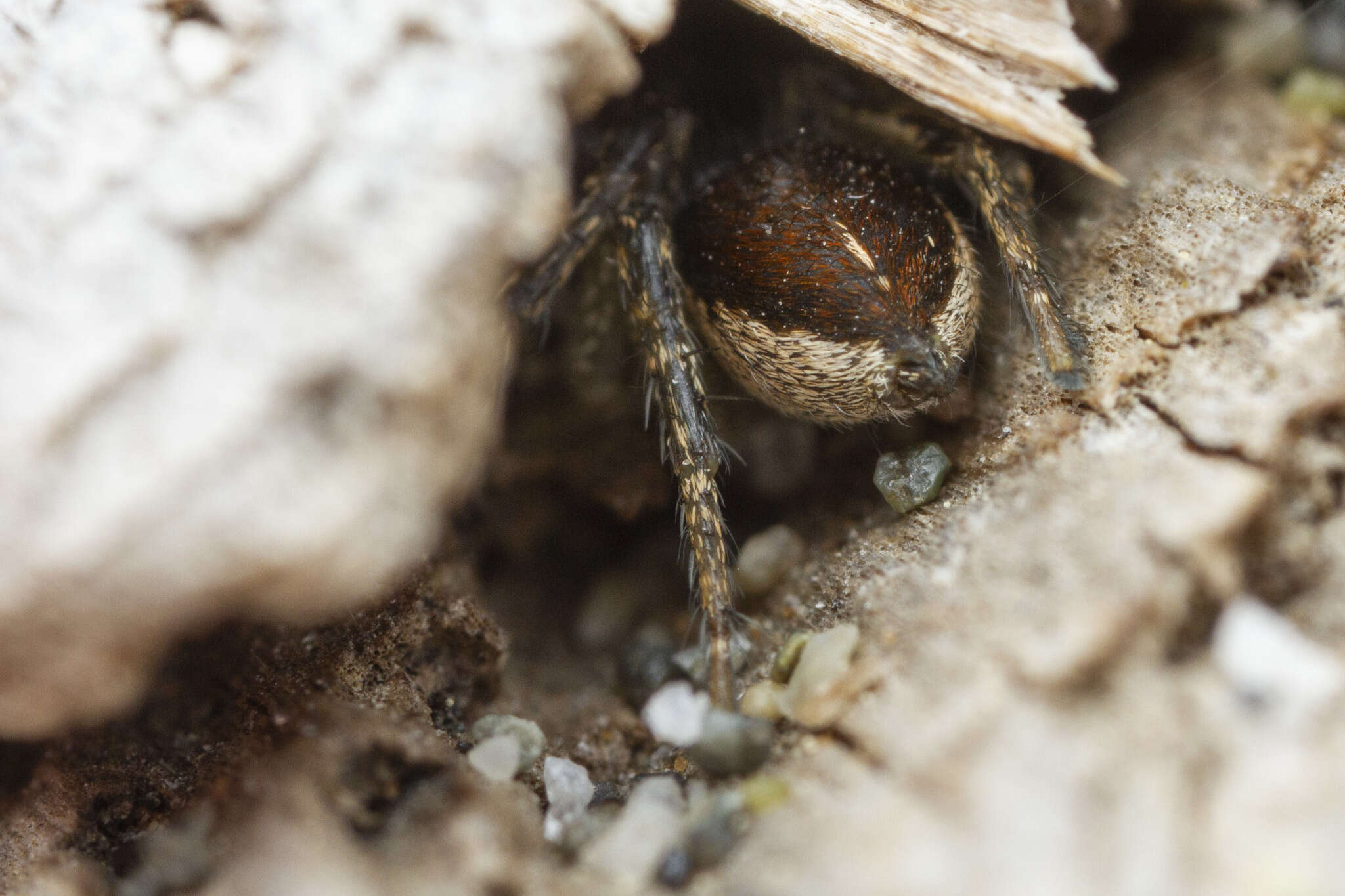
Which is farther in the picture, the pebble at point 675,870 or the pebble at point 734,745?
the pebble at point 734,745

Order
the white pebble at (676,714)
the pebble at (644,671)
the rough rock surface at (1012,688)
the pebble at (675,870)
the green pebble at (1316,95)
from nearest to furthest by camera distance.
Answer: the rough rock surface at (1012,688) < the pebble at (675,870) < the white pebble at (676,714) < the pebble at (644,671) < the green pebble at (1316,95)

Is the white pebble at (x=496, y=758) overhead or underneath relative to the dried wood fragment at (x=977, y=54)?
underneath

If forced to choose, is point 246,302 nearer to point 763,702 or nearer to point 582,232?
point 582,232

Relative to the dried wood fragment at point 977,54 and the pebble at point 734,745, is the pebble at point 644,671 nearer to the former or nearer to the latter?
the pebble at point 734,745

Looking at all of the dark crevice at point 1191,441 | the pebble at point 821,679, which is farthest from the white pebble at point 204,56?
the dark crevice at point 1191,441

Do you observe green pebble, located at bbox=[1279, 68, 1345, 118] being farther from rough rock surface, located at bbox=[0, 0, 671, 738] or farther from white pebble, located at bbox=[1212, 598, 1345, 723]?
rough rock surface, located at bbox=[0, 0, 671, 738]

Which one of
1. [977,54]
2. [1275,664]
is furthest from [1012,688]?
[977,54]

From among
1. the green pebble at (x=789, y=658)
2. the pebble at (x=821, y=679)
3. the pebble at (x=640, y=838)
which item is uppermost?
the pebble at (x=821, y=679)
